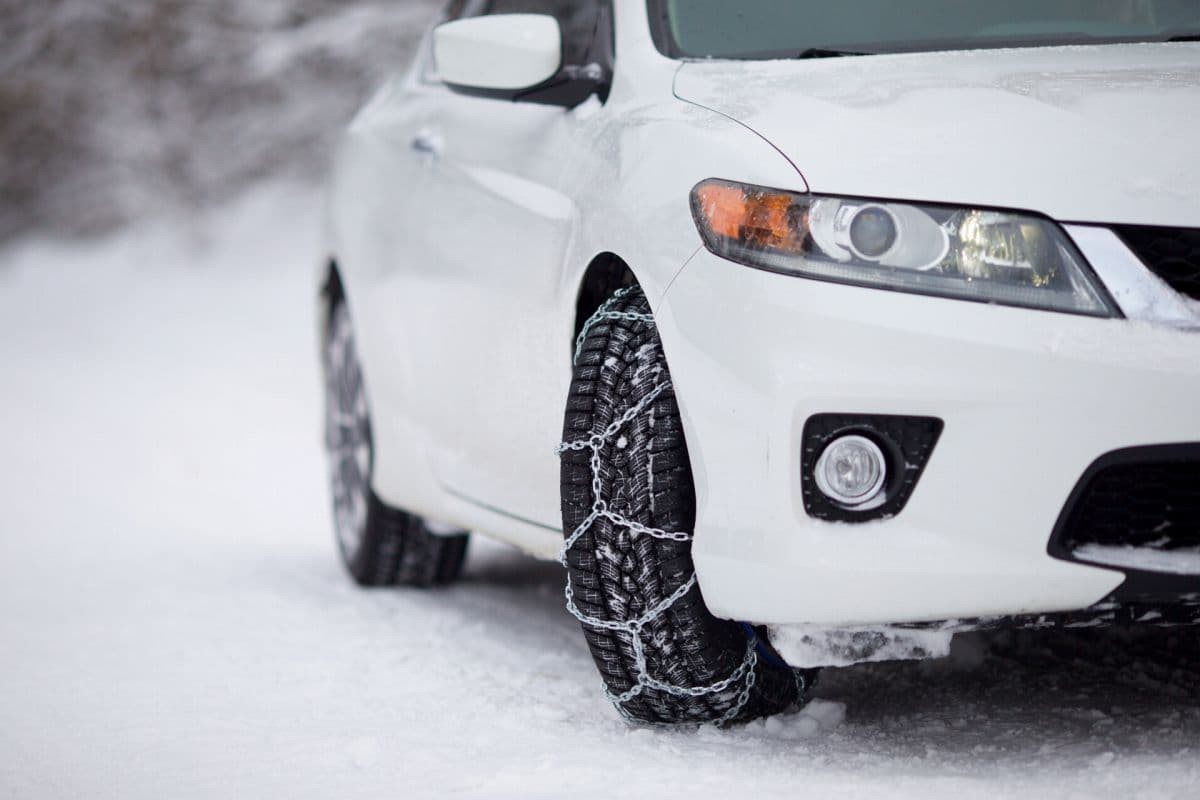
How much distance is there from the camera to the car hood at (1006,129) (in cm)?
260

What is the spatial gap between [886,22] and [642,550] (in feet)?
3.89

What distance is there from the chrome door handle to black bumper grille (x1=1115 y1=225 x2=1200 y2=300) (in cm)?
202

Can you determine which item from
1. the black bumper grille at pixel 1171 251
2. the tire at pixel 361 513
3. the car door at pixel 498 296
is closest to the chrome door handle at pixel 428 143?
the car door at pixel 498 296

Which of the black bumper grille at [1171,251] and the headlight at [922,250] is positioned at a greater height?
the black bumper grille at [1171,251]

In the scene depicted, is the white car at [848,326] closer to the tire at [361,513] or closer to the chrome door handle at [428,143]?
the chrome door handle at [428,143]

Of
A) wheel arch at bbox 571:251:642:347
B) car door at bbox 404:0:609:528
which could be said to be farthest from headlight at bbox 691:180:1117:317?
car door at bbox 404:0:609:528

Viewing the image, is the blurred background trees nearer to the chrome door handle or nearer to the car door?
the chrome door handle

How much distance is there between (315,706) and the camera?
3535 millimetres

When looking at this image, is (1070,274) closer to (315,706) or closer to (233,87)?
(315,706)

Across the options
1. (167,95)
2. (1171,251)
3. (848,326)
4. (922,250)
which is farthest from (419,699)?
(167,95)

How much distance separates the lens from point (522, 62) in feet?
11.4

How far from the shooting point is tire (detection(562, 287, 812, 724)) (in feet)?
9.68

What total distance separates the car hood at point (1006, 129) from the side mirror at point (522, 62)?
0.49 meters

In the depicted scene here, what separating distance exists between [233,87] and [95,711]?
849 inches
